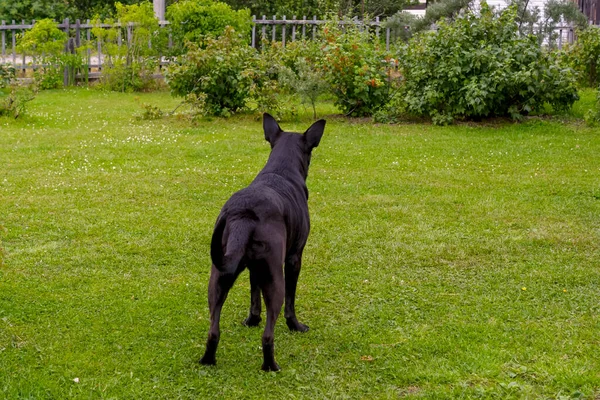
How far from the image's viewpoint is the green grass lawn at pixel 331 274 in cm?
452

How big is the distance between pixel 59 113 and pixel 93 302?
424 inches

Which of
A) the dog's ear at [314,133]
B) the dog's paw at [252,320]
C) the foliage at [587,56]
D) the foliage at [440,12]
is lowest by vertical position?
the dog's paw at [252,320]

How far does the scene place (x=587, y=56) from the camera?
1689 cm

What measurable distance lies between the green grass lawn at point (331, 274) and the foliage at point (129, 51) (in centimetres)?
832

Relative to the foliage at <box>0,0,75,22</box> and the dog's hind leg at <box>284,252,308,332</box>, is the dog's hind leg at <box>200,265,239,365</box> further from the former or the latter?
the foliage at <box>0,0,75,22</box>

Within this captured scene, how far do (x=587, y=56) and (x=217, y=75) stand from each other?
326 inches

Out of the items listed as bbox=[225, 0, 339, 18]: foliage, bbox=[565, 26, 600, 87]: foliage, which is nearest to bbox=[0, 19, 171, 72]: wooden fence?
bbox=[225, 0, 339, 18]: foliage

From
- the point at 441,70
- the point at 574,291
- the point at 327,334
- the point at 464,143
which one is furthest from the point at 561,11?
the point at 327,334

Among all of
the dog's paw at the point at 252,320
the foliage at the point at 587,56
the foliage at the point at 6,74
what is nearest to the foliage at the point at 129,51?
the foliage at the point at 6,74

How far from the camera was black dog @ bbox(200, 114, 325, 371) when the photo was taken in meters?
4.32

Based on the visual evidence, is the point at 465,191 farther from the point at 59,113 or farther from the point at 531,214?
the point at 59,113

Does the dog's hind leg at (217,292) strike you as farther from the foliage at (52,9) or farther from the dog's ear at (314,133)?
the foliage at (52,9)

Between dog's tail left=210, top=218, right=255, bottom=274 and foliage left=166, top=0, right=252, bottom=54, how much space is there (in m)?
16.3

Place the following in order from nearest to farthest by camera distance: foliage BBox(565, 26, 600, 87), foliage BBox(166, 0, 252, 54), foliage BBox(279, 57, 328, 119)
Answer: foliage BBox(279, 57, 328, 119) < foliage BBox(565, 26, 600, 87) < foliage BBox(166, 0, 252, 54)
